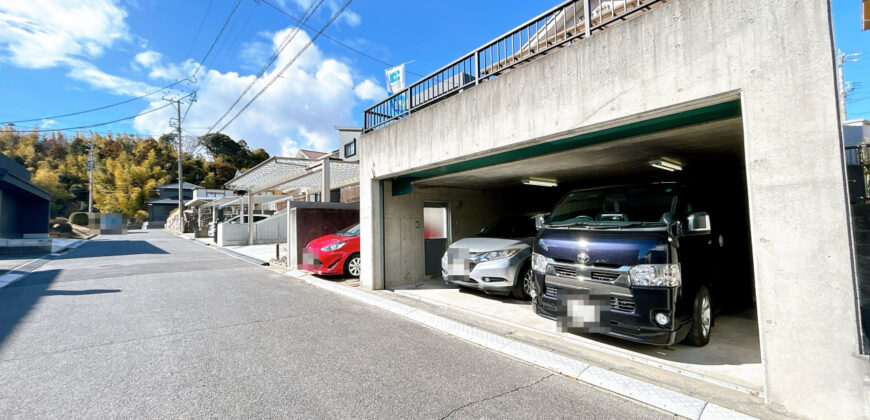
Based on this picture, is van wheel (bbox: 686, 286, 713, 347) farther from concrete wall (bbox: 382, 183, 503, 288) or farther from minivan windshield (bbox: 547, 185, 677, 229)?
concrete wall (bbox: 382, 183, 503, 288)

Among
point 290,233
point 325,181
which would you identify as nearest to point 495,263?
point 290,233

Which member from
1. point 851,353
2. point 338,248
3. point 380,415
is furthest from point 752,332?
point 338,248

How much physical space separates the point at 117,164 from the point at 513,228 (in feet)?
169

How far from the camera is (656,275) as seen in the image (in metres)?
3.18

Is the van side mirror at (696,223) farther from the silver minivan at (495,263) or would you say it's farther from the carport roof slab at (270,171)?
the carport roof slab at (270,171)

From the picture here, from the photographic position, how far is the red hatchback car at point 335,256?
26.7 feet

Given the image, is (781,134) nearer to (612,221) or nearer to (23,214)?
(612,221)

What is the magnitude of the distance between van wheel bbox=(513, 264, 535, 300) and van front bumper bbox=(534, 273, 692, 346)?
6.46 feet

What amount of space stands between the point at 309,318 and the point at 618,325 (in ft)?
12.7

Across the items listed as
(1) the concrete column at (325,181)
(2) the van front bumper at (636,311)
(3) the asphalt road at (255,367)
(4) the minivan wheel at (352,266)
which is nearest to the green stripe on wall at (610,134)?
(2) the van front bumper at (636,311)

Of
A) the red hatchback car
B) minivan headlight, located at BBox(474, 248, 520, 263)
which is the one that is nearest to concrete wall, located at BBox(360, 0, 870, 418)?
minivan headlight, located at BBox(474, 248, 520, 263)

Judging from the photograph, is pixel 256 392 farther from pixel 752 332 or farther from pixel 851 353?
pixel 752 332

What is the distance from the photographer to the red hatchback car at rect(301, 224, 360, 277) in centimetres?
815

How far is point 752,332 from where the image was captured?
13.3ft
